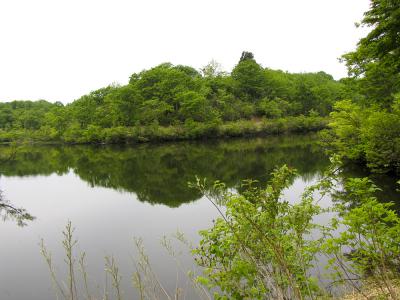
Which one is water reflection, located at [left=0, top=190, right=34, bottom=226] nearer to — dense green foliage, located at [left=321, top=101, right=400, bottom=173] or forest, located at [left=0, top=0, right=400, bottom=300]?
forest, located at [left=0, top=0, right=400, bottom=300]

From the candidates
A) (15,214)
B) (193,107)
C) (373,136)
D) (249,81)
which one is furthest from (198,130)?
(373,136)

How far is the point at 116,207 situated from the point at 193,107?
37.2 m

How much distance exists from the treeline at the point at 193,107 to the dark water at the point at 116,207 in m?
22.1

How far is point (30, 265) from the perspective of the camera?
10.4 metres

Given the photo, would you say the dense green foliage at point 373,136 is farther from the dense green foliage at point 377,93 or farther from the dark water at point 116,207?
the dark water at point 116,207

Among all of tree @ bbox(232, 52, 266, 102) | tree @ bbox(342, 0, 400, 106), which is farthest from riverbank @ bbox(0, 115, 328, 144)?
tree @ bbox(342, 0, 400, 106)

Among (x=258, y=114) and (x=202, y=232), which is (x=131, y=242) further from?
(x=258, y=114)

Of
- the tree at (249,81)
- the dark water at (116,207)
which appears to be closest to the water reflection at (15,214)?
the dark water at (116,207)

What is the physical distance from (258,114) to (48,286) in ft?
179

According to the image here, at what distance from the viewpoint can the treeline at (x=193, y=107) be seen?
53312 millimetres

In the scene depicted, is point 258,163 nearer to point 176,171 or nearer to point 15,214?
point 176,171

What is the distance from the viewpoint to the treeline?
5331 centimetres

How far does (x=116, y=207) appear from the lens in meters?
16.8

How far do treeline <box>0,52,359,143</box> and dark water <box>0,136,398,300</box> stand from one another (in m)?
22.1
